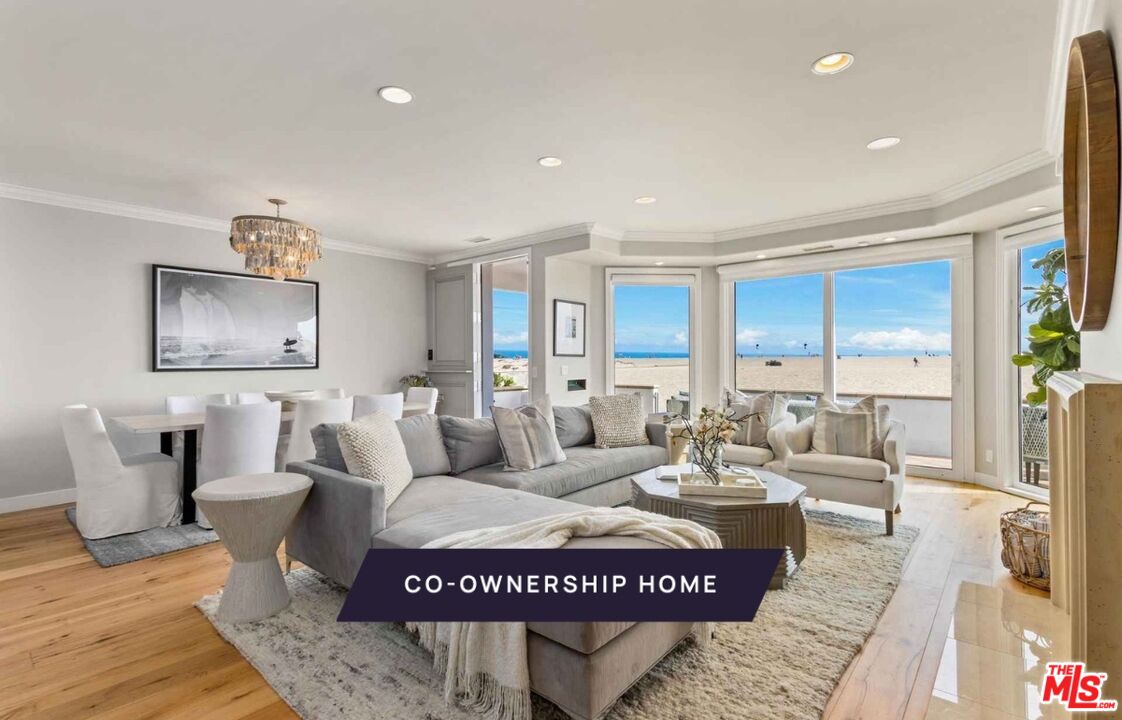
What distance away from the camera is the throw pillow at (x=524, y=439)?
11.5 ft

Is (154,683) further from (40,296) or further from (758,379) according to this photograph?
(758,379)

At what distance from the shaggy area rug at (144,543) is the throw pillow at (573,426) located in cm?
249

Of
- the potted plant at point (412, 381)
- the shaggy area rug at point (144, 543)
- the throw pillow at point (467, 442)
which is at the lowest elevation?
the shaggy area rug at point (144, 543)

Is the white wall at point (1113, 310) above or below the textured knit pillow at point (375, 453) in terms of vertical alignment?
above

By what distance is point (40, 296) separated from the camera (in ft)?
14.1

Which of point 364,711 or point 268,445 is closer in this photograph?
point 364,711

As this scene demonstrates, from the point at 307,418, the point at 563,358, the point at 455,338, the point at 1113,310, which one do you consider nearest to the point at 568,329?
the point at 563,358

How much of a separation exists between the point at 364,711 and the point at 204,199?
4342 millimetres

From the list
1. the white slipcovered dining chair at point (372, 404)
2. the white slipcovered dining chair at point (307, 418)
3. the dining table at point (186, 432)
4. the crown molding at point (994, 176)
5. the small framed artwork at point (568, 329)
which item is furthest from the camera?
the small framed artwork at point (568, 329)

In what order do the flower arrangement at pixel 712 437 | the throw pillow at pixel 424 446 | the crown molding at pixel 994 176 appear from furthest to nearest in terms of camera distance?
1. the crown molding at pixel 994 176
2. the throw pillow at pixel 424 446
3. the flower arrangement at pixel 712 437

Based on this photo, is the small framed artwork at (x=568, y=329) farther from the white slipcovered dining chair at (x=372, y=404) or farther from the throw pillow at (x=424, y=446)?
the throw pillow at (x=424, y=446)

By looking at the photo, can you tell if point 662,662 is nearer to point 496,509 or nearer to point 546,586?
point 546,586

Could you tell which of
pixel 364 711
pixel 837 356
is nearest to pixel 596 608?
pixel 364 711

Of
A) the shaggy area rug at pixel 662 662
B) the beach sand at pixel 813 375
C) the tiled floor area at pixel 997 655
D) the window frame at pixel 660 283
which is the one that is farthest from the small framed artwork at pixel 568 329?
the tiled floor area at pixel 997 655
